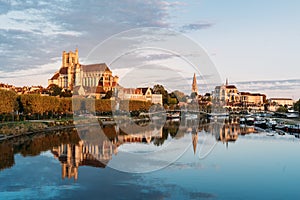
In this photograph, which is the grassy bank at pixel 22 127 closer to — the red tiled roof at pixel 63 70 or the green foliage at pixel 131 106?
the green foliage at pixel 131 106

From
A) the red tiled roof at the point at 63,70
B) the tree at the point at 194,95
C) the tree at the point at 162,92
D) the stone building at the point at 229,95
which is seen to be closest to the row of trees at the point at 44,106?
the tree at the point at 194,95

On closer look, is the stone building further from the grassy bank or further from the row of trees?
the grassy bank

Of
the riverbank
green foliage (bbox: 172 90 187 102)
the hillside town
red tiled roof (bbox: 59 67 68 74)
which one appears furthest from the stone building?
the riverbank

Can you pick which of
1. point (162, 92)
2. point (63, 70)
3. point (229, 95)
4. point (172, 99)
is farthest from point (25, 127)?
point (229, 95)

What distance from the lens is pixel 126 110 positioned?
59.0 m

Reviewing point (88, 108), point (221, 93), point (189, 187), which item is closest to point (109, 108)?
point (88, 108)

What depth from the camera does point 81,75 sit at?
90250 millimetres

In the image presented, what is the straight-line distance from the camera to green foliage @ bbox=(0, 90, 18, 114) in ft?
102

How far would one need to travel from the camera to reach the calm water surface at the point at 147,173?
12.2m

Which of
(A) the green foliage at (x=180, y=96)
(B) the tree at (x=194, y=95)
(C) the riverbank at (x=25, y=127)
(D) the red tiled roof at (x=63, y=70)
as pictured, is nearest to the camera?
(C) the riverbank at (x=25, y=127)

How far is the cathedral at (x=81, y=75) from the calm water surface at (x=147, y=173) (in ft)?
180

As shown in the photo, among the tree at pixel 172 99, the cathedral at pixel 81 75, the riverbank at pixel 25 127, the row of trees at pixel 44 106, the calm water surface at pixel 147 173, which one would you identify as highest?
the cathedral at pixel 81 75

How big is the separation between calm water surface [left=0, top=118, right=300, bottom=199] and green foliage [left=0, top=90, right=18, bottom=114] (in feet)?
25.7

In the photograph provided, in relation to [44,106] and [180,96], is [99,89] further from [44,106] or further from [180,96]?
[44,106]
